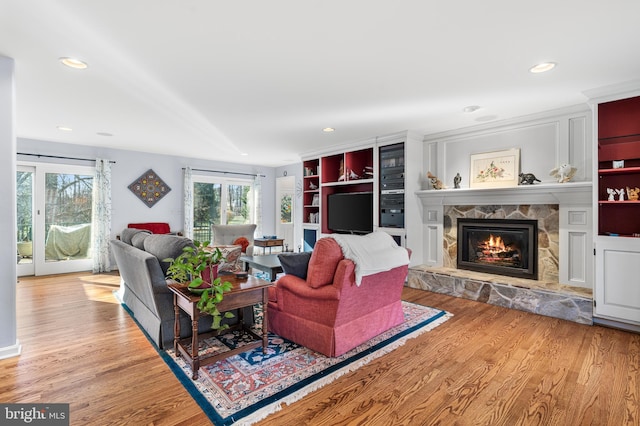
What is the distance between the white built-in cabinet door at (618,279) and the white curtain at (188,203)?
665 cm

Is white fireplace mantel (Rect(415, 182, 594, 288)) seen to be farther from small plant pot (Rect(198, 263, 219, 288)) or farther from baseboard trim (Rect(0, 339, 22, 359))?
baseboard trim (Rect(0, 339, 22, 359))

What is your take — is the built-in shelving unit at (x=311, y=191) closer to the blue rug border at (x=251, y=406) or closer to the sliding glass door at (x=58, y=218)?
the blue rug border at (x=251, y=406)

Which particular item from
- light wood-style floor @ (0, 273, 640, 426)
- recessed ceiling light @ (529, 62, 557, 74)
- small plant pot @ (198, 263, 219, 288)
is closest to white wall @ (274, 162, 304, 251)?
light wood-style floor @ (0, 273, 640, 426)

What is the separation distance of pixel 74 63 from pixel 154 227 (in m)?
4.25

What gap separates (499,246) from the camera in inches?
175

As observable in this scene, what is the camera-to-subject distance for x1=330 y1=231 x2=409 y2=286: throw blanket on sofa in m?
2.54

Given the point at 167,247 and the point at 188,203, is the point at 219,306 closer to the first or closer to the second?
the point at 167,247

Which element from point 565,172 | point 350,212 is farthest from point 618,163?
point 350,212

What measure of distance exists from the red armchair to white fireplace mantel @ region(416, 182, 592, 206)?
2167mm

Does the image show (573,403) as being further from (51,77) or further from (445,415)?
(51,77)

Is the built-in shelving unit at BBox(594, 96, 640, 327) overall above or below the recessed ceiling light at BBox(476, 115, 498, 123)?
below

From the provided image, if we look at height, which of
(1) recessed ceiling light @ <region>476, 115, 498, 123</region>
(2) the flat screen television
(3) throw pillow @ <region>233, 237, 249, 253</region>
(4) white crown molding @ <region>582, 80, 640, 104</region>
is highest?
(1) recessed ceiling light @ <region>476, 115, 498, 123</region>
